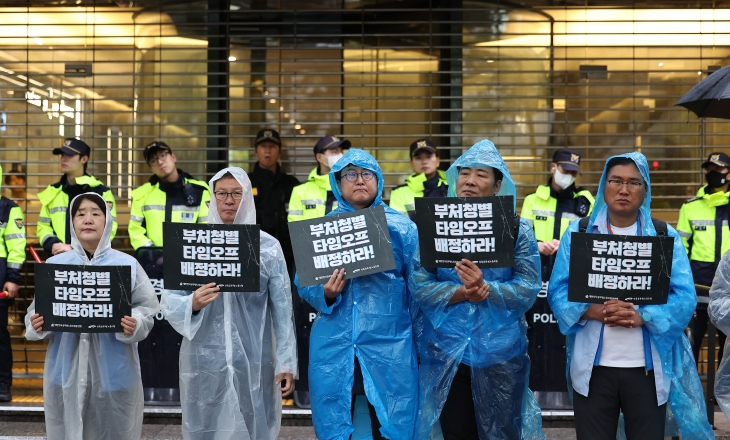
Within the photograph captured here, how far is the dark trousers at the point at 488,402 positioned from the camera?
453 cm

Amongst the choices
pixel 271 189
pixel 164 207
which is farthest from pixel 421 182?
pixel 164 207

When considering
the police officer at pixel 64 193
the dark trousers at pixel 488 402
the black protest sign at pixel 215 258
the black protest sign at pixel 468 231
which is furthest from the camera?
the police officer at pixel 64 193

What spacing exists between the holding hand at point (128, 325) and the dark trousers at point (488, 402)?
1.67m

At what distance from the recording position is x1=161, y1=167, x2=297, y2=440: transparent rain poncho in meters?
4.71

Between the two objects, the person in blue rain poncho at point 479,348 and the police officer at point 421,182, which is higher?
the police officer at point 421,182

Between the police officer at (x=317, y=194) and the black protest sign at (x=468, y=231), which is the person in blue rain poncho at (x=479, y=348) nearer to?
the black protest sign at (x=468, y=231)

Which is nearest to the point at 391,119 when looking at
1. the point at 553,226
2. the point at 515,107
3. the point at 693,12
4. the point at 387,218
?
the point at 515,107

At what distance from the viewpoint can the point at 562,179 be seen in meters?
8.27

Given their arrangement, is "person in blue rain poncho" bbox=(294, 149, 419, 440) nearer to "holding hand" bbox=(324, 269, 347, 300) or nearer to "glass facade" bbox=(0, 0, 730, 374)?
"holding hand" bbox=(324, 269, 347, 300)

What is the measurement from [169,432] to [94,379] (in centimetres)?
212

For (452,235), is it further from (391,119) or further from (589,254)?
(391,119)

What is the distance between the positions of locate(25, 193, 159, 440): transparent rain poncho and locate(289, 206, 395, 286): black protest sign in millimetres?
1039

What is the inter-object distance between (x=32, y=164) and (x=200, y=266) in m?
5.99

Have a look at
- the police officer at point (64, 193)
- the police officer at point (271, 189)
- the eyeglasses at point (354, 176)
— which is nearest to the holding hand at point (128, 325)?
the eyeglasses at point (354, 176)
